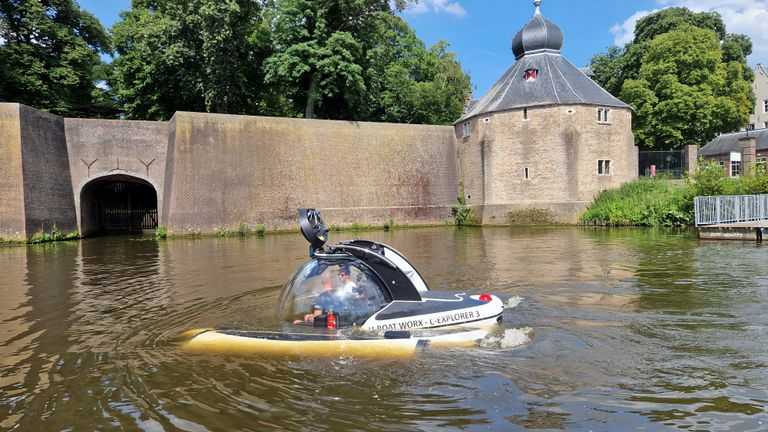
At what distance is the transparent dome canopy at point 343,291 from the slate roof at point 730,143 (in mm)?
49347

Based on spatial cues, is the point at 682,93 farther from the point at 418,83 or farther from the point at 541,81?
the point at 418,83

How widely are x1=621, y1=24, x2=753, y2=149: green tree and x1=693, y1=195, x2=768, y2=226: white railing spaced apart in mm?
21180

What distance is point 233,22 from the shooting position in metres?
34.8

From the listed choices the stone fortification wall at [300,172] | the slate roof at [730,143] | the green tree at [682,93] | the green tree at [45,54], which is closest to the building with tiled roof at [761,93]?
the slate roof at [730,143]

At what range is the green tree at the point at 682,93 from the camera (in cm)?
4059

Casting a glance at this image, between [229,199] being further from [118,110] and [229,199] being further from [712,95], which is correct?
A: [712,95]

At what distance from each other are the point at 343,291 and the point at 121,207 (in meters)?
34.2

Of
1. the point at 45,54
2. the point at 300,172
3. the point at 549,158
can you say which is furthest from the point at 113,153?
the point at 549,158

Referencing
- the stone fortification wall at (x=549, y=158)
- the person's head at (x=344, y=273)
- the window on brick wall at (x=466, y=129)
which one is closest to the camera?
the person's head at (x=344, y=273)

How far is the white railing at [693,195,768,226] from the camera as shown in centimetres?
2178

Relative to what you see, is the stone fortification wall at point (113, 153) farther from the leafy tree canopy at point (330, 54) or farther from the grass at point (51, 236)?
the leafy tree canopy at point (330, 54)

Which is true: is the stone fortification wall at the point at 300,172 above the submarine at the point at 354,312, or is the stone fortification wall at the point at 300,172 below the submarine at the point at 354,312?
above

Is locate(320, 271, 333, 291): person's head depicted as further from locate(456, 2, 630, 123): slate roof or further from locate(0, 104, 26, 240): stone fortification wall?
locate(456, 2, 630, 123): slate roof

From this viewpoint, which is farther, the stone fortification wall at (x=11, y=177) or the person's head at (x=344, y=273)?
the stone fortification wall at (x=11, y=177)
